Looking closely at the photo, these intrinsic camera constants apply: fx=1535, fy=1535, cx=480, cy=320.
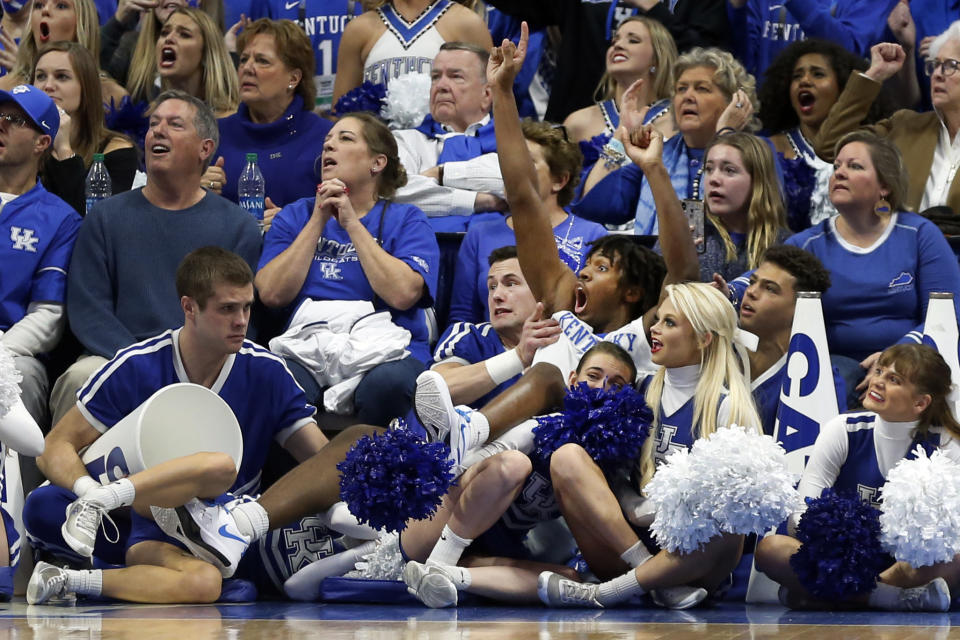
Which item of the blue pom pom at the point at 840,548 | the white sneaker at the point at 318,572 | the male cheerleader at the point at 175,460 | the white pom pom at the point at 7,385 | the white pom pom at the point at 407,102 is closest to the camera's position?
the white pom pom at the point at 7,385

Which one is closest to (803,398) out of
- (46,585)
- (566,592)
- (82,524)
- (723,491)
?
(723,491)

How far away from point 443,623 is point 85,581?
147 cm

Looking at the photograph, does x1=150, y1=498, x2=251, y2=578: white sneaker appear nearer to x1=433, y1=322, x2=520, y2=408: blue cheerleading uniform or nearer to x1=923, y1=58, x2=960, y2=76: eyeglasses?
x1=433, y1=322, x2=520, y2=408: blue cheerleading uniform

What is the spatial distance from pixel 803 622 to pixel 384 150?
3062 millimetres

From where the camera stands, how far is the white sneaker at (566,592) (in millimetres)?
5559

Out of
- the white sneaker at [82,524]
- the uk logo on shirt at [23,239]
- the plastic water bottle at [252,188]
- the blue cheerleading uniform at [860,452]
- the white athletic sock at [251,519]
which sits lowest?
the white athletic sock at [251,519]

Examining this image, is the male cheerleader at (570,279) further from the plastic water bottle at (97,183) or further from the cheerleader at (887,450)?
the plastic water bottle at (97,183)

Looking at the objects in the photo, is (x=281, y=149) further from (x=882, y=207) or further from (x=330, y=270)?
(x=882, y=207)

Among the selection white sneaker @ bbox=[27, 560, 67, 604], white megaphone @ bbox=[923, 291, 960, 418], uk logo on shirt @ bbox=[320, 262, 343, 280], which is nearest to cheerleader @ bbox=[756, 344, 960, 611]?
white megaphone @ bbox=[923, 291, 960, 418]

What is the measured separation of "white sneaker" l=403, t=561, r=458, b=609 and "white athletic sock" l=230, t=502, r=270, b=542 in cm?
64

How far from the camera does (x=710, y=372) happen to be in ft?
18.9

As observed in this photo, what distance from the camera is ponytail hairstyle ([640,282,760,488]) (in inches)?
223

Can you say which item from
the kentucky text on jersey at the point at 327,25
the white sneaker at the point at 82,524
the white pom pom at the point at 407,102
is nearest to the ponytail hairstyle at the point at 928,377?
the white sneaker at the point at 82,524

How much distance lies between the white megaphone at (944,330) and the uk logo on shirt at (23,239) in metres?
3.79
